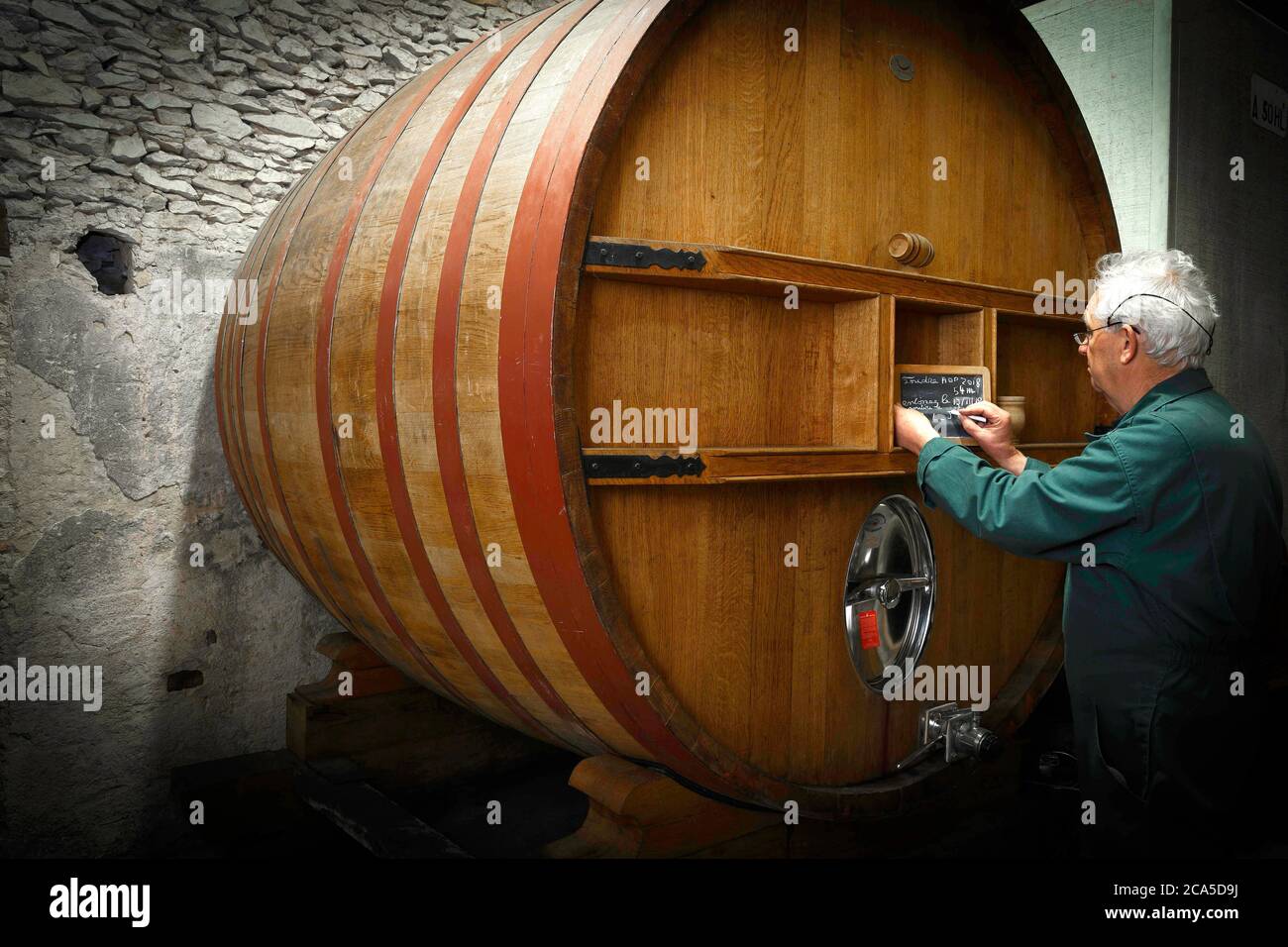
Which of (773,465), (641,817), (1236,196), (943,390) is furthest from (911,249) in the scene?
(1236,196)

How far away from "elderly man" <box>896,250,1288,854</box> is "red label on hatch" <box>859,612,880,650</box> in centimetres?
29

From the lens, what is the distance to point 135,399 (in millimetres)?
3062

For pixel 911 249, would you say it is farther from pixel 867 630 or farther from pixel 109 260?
pixel 109 260

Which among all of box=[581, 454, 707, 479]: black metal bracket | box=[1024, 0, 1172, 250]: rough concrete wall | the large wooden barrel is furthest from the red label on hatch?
box=[1024, 0, 1172, 250]: rough concrete wall

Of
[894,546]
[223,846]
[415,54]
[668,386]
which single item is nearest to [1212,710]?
[894,546]

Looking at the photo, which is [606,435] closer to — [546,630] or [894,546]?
[546,630]

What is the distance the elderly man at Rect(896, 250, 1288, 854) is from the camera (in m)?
1.76

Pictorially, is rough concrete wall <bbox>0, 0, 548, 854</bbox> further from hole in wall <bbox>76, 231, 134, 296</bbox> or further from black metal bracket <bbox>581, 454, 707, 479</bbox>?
black metal bracket <bbox>581, 454, 707, 479</bbox>

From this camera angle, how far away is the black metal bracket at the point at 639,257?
1.52m

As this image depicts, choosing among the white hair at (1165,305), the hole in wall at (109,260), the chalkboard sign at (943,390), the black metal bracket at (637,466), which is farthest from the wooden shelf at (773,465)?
the hole in wall at (109,260)

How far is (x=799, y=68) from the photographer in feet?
5.92

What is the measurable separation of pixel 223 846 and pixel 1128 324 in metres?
2.96

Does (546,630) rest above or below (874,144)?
below

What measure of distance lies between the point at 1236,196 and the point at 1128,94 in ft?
2.29
